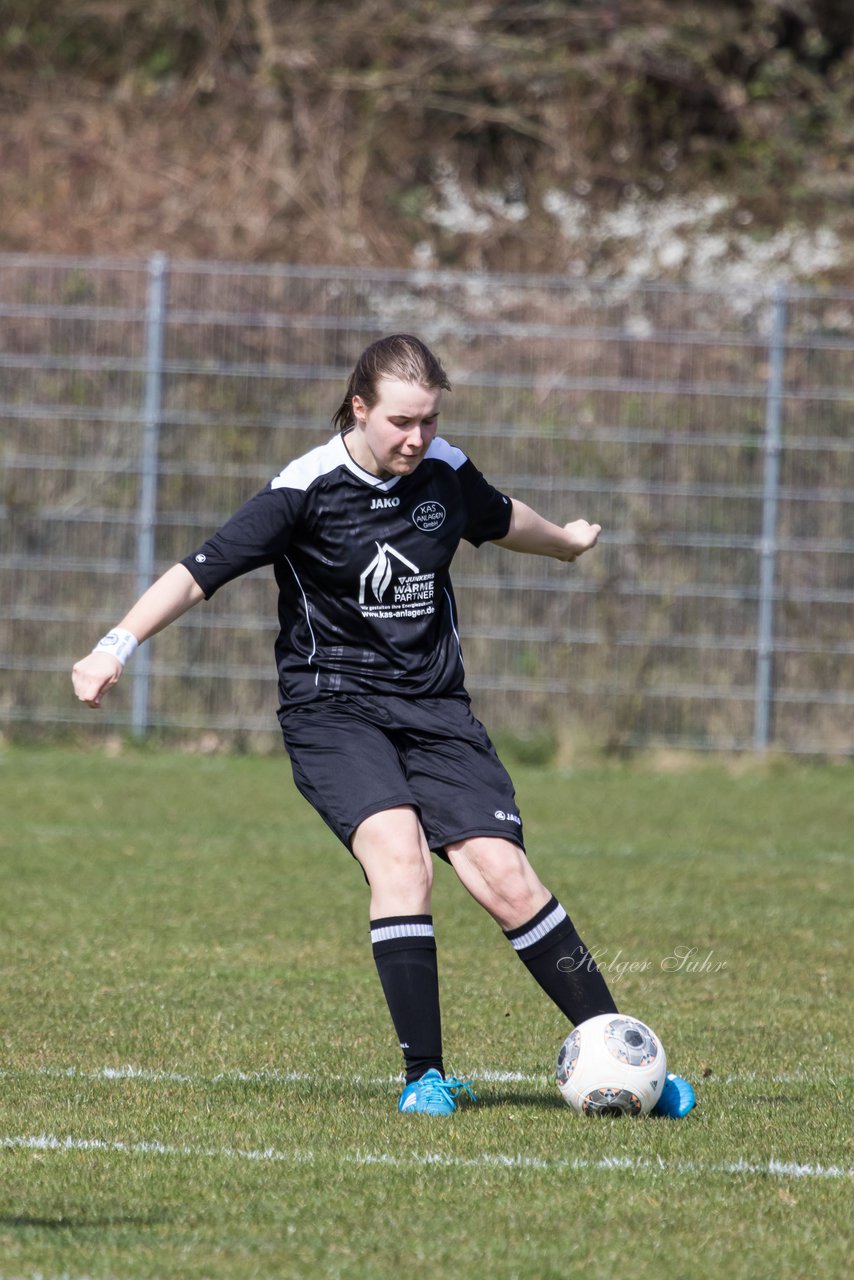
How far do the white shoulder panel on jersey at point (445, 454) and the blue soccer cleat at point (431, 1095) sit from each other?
157 centimetres

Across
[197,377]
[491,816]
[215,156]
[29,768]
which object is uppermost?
[215,156]

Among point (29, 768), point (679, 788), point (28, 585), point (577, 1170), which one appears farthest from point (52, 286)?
point (577, 1170)

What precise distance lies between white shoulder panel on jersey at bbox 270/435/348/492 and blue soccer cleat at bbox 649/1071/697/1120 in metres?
1.74

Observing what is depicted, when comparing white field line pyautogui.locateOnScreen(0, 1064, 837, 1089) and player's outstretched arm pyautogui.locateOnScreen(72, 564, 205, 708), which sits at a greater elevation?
player's outstretched arm pyautogui.locateOnScreen(72, 564, 205, 708)

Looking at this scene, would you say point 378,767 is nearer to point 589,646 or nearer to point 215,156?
point 589,646

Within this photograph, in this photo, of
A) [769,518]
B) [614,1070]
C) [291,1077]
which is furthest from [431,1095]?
[769,518]

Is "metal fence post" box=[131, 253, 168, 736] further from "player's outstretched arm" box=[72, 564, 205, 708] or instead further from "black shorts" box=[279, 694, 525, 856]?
"player's outstretched arm" box=[72, 564, 205, 708]

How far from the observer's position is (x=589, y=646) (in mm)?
13078

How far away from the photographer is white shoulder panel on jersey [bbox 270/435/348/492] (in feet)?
15.9

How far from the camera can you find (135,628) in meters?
4.54

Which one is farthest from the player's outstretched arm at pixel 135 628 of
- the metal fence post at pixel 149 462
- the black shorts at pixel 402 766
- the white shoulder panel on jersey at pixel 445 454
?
the metal fence post at pixel 149 462

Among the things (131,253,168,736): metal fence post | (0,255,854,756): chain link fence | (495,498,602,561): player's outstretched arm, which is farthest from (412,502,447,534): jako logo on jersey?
(131,253,168,736): metal fence post

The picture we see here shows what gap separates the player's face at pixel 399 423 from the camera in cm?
470

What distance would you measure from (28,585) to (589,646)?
393cm
